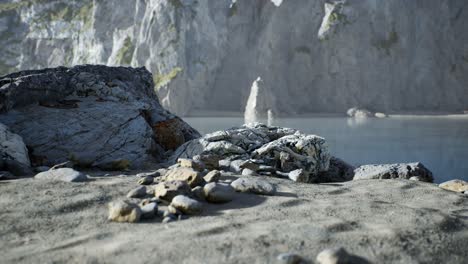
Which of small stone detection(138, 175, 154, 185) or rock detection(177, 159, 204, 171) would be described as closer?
small stone detection(138, 175, 154, 185)

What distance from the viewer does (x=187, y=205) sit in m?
4.22

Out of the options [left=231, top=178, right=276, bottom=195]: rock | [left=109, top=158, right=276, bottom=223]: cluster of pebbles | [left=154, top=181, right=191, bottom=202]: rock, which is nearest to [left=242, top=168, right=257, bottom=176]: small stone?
[left=109, top=158, right=276, bottom=223]: cluster of pebbles

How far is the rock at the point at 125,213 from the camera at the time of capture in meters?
3.94

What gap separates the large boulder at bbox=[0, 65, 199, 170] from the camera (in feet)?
25.0

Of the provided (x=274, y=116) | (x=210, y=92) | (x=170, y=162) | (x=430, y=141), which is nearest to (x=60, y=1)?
(x=210, y=92)

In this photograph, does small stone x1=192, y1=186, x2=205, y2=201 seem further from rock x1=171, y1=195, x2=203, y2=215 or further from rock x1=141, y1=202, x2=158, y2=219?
rock x1=141, y1=202, x2=158, y2=219

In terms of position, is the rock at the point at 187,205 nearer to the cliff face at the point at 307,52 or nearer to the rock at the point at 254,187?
the rock at the point at 254,187

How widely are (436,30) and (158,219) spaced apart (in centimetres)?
7491

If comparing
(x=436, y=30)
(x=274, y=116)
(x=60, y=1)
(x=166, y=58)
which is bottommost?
(x=274, y=116)

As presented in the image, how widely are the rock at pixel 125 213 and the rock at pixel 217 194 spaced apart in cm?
93

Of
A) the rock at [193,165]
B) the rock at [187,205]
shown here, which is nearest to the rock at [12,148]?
the rock at [193,165]

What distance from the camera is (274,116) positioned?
2277 inches

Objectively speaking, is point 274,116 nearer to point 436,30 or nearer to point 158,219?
point 436,30

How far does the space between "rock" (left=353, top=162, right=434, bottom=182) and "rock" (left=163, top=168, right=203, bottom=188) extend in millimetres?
4511
